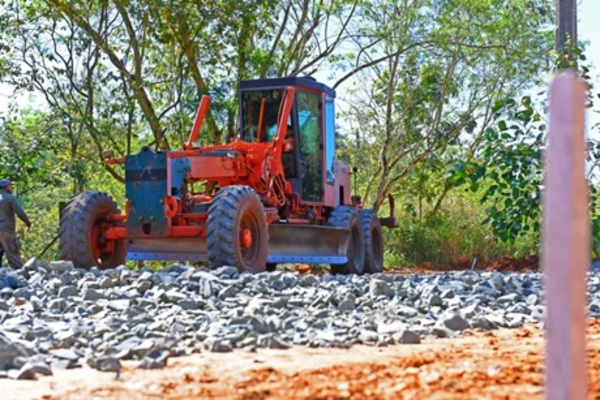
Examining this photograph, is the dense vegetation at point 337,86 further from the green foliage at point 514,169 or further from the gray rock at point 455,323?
the gray rock at point 455,323

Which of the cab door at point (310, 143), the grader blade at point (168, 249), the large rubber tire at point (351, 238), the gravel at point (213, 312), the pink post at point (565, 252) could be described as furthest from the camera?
the large rubber tire at point (351, 238)

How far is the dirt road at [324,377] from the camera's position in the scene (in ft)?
14.3

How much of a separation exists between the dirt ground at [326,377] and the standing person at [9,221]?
34.4 feet

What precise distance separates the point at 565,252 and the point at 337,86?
22.3 m

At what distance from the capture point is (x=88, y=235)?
1309 centimetres

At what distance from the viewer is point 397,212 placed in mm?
29391

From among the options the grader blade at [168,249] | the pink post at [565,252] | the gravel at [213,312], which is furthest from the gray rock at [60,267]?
the pink post at [565,252]

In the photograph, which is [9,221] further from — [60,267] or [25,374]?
[25,374]

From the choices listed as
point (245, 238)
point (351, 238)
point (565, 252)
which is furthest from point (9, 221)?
point (565, 252)

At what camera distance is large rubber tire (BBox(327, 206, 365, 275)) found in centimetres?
1614

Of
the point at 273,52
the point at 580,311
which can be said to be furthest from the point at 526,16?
the point at 580,311

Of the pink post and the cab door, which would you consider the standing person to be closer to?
the cab door

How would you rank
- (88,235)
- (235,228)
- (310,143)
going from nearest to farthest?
(235,228), (88,235), (310,143)

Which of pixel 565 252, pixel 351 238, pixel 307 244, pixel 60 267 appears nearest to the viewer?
pixel 565 252
